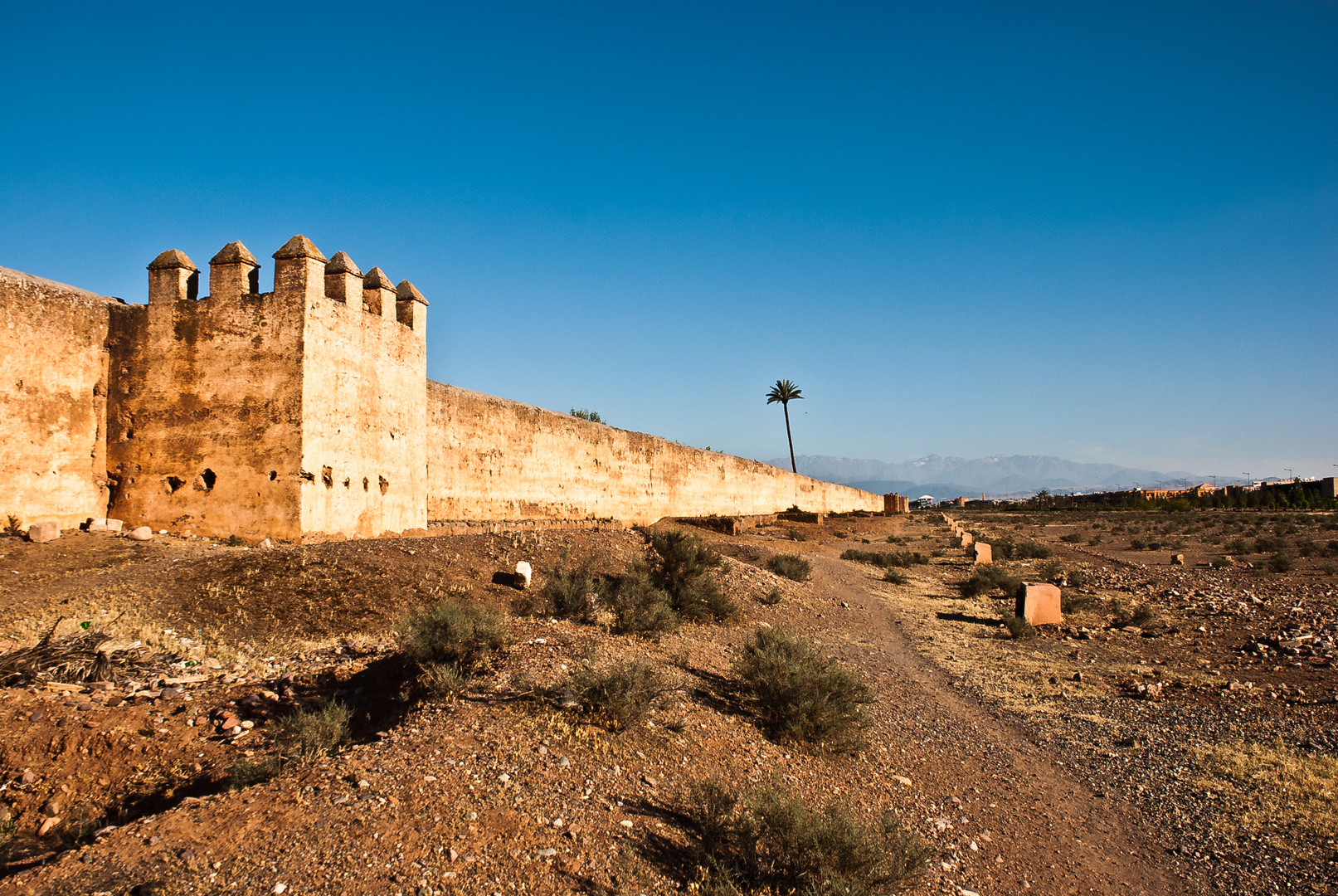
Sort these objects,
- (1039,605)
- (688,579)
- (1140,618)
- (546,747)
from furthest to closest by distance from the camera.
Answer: (1039,605) → (1140,618) → (688,579) → (546,747)

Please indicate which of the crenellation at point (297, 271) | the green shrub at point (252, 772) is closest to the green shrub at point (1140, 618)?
the green shrub at point (252, 772)

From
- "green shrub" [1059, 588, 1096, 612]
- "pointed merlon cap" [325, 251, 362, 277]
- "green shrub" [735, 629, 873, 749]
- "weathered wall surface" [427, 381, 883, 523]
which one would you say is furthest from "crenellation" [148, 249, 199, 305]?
"green shrub" [1059, 588, 1096, 612]

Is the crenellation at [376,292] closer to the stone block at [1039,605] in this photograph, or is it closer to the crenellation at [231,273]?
the crenellation at [231,273]

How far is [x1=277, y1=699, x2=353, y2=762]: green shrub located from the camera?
415 centimetres

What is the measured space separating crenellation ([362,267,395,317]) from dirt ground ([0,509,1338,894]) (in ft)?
13.6

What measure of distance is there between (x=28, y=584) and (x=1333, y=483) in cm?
6640

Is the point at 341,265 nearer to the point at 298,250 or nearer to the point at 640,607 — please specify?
the point at 298,250

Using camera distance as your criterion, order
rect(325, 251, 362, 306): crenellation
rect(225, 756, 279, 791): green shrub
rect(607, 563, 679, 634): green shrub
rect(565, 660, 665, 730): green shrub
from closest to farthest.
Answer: rect(225, 756, 279, 791): green shrub < rect(565, 660, 665, 730): green shrub < rect(607, 563, 679, 634): green shrub < rect(325, 251, 362, 306): crenellation

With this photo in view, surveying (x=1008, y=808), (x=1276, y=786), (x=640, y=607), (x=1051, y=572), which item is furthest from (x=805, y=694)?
(x=1051, y=572)

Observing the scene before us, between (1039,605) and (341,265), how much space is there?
12426 mm

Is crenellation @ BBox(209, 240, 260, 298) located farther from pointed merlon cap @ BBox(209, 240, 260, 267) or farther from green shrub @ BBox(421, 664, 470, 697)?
green shrub @ BBox(421, 664, 470, 697)

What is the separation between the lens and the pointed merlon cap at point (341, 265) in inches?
410

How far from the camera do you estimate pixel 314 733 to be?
4238 millimetres

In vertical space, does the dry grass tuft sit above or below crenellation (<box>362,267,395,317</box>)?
below
